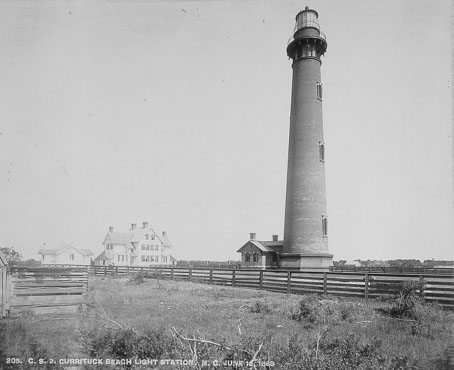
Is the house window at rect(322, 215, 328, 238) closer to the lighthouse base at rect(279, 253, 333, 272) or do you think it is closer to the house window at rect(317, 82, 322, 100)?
the lighthouse base at rect(279, 253, 333, 272)

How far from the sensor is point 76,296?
10906 mm

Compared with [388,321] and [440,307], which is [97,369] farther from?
[440,307]

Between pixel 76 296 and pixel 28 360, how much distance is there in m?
5.84

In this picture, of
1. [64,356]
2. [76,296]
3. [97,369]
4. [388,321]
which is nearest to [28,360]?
[64,356]

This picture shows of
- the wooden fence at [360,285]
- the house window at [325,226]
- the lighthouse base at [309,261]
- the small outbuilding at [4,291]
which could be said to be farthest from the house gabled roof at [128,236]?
the small outbuilding at [4,291]

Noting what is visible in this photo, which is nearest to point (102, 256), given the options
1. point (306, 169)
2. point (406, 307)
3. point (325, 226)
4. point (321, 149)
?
point (325, 226)

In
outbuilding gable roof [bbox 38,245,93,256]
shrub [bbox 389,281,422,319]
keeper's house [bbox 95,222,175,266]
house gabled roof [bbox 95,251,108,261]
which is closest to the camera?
shrub [bbox 389,281,422,319]

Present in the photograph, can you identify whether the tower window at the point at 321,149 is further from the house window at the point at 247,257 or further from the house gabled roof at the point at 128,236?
the house gabled roof at the point at 128,236

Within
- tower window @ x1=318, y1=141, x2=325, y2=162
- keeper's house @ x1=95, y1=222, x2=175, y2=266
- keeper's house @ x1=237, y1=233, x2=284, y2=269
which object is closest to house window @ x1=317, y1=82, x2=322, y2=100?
tower window @ x1=318, y1=141, x2=325, y2=162

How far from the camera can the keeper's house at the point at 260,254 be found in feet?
112

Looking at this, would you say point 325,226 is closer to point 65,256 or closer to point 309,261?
point 309,261

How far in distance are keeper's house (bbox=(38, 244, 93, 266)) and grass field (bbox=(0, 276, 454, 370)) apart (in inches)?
2129

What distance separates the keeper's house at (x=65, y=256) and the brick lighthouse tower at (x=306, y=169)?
159 ft

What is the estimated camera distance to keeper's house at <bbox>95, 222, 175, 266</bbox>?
2244 inches
